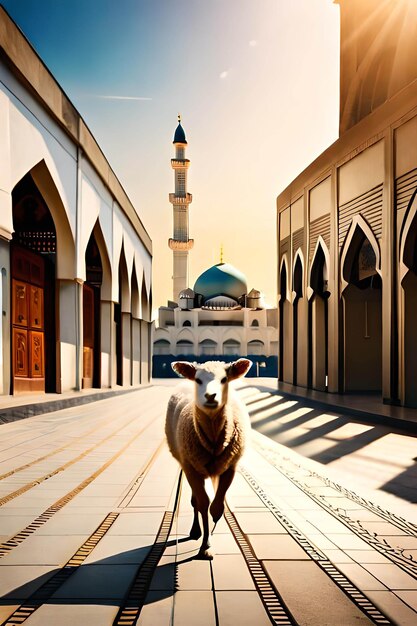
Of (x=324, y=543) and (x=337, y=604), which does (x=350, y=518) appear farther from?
(x=337, y=604)

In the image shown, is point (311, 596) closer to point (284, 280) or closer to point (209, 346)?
point (284, 280)

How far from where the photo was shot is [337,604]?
2592 mm

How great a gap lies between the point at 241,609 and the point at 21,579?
4.02 feet

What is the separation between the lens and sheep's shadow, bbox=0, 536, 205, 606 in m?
2.65

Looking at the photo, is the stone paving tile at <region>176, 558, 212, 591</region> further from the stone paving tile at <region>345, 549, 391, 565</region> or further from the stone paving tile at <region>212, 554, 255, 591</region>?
the stone paving tile at <region>345, 549, 391, 565</region>

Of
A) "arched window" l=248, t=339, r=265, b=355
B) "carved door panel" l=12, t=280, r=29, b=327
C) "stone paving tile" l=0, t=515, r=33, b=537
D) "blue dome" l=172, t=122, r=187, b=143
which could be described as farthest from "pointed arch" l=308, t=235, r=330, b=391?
"blue dome" l=172, t=122, r=187, b=143

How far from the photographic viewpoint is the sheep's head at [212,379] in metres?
3.10

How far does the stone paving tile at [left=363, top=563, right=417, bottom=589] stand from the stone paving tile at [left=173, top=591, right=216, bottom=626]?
963mm

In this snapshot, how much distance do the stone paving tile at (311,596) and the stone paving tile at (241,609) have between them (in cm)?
15

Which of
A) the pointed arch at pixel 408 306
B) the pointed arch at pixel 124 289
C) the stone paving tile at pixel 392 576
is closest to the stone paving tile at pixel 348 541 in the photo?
the stone paving tile at pixel 392 576

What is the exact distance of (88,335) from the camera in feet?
62.3

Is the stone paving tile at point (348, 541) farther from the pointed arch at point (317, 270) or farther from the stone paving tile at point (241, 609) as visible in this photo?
the pointed arch at point (317, 270)

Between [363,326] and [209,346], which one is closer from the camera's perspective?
[363,326]

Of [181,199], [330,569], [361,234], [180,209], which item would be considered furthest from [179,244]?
[330,569]
